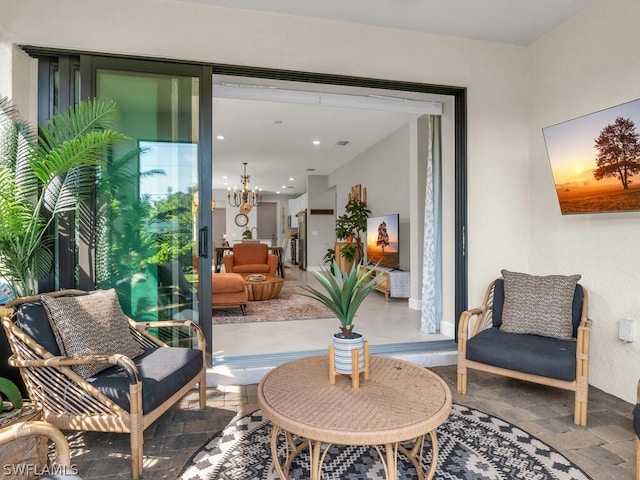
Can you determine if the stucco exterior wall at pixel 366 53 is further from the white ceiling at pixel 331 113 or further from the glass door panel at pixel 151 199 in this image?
the glass door panel at pixel 151 199

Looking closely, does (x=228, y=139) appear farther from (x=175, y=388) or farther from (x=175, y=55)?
(x=175, y=388)

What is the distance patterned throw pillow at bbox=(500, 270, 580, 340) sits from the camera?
8.67 feet

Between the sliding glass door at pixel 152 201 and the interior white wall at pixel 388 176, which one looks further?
the interior white wall at pixel 388 176

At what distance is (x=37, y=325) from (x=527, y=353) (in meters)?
2.84

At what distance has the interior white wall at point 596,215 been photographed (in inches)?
102

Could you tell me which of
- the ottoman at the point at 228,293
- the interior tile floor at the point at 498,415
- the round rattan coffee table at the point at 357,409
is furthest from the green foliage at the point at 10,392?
the ottoman at the point at 228,293

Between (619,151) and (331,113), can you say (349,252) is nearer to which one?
(331,113)

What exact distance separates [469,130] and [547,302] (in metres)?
1.66

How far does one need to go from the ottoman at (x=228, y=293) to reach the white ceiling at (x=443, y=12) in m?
3.16

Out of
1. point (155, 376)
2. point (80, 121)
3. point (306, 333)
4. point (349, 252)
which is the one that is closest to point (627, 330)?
point (306, 333)

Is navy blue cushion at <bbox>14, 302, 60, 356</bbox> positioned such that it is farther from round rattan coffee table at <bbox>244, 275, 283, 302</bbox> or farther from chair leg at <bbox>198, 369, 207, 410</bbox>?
round rattan coffee table at <bbox>244, 275, 283, 302</bbox>

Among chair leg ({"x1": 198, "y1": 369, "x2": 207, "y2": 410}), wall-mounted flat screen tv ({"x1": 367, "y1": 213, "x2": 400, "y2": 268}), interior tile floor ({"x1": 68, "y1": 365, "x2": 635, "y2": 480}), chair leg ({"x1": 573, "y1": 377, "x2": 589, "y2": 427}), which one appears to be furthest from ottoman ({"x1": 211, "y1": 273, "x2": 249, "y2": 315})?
chair leg ({"x1": 573, "y1": 377, "x2": 589, "y2": 427})

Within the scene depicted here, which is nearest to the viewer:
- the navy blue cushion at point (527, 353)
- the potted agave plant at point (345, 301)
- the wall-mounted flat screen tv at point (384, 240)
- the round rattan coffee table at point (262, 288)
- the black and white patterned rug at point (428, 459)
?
the black and white patterned rug at point (428, 459)

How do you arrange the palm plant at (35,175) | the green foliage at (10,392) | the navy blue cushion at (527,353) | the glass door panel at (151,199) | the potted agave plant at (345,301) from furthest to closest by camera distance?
the glass door panel at (151,199) → the navy blue cushion at (527,353) → the palm plant at (35,175) → the potted agave plant at (345,301) → the green foliage at (10,392)
